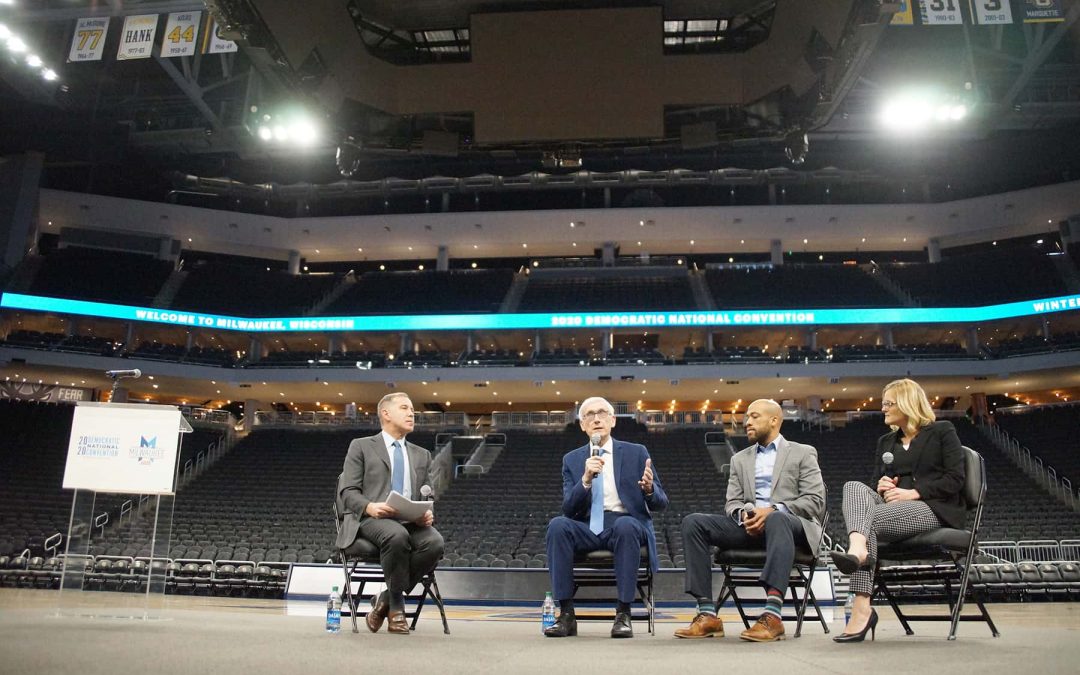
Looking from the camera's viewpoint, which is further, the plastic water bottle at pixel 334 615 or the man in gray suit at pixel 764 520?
the plastic water bottle at pixel 334 615

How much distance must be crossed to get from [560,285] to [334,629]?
84.1ft

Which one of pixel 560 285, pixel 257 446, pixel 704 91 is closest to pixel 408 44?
pixel 704 91

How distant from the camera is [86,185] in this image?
2669cm

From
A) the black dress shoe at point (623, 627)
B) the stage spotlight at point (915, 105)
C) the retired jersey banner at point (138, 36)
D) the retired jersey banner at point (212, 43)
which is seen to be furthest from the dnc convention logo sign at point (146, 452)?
the stage spotlight at point (915, 105)

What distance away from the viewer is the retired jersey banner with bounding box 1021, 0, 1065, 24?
12992 millimetres

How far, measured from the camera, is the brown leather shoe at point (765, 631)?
331 cm

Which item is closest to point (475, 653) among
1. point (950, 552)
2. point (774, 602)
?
point (774, 602)

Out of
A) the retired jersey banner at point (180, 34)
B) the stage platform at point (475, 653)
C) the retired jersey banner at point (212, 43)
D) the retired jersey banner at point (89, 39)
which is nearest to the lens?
the stage platform at point (475, 653)

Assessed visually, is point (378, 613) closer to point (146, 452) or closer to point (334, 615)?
point (334, 615)

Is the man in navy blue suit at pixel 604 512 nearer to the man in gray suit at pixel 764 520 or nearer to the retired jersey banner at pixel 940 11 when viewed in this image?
the man in gray suit at pixel 764 520

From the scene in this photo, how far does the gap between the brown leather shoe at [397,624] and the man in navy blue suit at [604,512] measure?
2.53 feet

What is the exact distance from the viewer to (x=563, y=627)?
3699 millimetres

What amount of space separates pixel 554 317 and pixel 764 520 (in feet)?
74.0

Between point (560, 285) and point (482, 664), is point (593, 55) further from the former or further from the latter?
point (560, 285)
